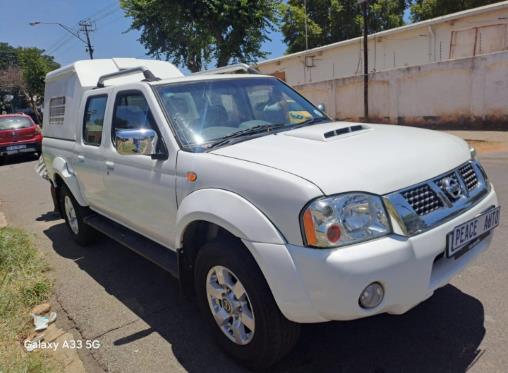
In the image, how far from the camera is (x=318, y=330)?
9.86ft

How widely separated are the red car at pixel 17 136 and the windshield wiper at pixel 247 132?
14823mm

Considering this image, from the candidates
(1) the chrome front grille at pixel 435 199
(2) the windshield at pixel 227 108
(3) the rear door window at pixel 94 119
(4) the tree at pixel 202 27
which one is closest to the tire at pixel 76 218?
(3) the rear door window at pixel 94 119

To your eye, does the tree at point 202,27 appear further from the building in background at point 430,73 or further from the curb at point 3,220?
the curb at point 3,220

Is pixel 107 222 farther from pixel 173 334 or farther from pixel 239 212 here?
pixel 239 212

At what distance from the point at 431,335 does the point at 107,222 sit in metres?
3.42

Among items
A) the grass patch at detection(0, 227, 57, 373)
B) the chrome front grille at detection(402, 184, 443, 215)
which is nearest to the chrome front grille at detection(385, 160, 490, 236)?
the chrome front grille at detection(402, 184, 443, 215)

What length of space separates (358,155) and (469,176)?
2.94 feet

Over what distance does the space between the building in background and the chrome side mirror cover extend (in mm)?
12600

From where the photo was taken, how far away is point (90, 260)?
4930 mm

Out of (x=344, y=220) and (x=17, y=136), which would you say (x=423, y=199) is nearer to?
(x=344, y=220)

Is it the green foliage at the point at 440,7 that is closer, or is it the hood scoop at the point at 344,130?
the hood scoop at the point at 344,130

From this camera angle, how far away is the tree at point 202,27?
61.9 ft

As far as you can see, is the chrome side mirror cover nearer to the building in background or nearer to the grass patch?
the grass patch

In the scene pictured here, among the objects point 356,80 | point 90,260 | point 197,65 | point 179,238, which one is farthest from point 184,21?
point 179,238
